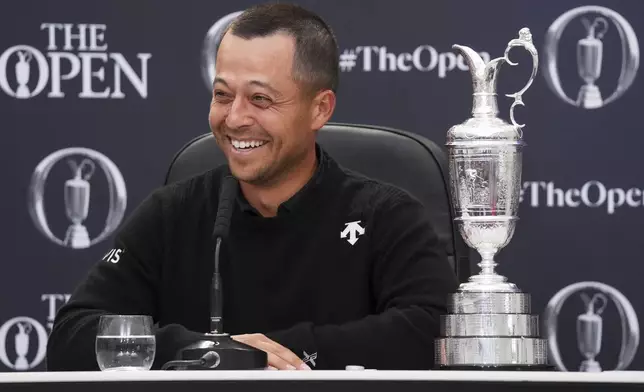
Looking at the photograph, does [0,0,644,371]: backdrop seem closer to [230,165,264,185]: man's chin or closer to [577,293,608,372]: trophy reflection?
[577,293,608,372]: trophy reflection

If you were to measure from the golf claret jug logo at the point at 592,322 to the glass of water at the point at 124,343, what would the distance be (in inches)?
69.3

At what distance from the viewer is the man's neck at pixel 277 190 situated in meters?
2.88

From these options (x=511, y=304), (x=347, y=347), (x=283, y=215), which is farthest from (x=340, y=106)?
(x=511, y=304)

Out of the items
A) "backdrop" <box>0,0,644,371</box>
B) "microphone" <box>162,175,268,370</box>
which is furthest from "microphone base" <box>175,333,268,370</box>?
"backdrop" <box>0,0,644,371</box>

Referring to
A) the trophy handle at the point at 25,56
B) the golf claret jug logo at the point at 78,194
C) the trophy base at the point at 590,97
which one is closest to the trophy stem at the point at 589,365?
the trophy base at the point at 590,97

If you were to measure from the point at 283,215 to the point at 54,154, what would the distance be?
3.74ft

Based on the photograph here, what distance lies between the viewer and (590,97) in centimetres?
371

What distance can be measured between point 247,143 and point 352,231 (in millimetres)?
288

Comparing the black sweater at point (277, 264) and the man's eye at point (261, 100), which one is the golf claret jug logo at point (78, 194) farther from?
the man's eye at point (261, 100)

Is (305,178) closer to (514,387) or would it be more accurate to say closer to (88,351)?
(88,351)

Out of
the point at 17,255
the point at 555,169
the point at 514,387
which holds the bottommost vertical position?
the point at 514,387

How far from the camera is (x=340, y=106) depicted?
3721 mm

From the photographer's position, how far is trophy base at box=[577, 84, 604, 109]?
3709 millimetres

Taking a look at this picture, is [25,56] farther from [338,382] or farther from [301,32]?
[338,382]
